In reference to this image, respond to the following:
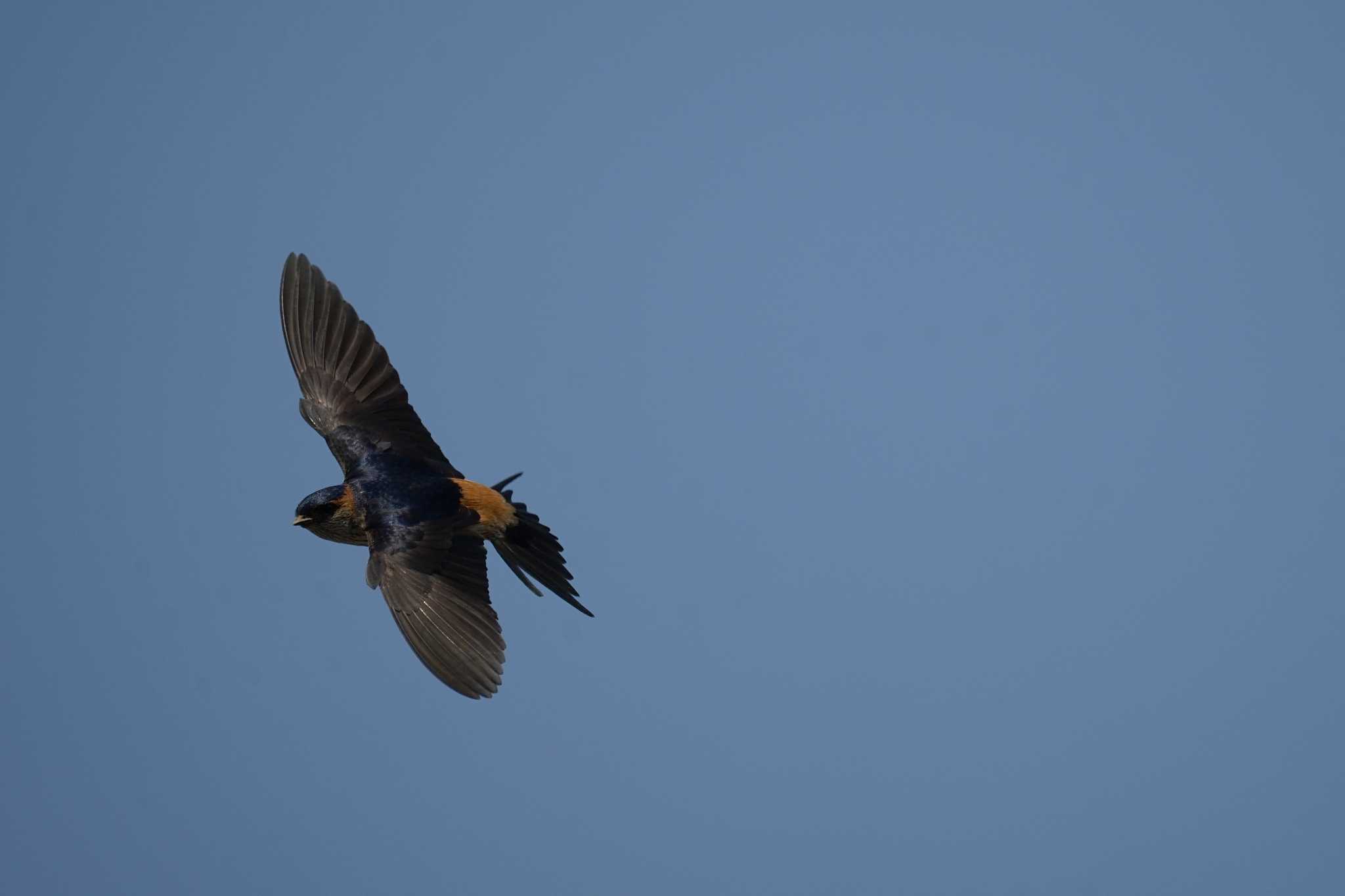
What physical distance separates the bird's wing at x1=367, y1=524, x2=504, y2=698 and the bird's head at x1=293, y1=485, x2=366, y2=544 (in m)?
0.11

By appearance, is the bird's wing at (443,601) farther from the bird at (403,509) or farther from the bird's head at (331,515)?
the bird's head at (331,515)

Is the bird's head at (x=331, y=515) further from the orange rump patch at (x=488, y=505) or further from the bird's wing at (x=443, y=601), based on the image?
the orange rump patch at (x=488, y=505)

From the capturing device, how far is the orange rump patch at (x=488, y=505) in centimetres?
585

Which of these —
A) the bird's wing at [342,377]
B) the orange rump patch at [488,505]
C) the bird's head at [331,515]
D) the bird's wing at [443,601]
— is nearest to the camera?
the bird's wing at [443,601]

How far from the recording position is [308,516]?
5.70 m

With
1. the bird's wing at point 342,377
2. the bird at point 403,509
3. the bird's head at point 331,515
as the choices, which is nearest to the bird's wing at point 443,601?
the bird at point 403,509

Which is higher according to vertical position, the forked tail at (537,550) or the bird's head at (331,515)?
the forked tail at (537,550)

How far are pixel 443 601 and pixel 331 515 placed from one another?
0.49 meters

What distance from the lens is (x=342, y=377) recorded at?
6.11 m

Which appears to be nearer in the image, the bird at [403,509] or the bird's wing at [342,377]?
the bird at [403,509]

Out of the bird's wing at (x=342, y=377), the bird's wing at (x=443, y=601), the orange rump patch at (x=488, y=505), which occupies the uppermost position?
the bird's wing at (x=342, y=377)

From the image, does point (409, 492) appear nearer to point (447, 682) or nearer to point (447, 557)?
point (447, 557)

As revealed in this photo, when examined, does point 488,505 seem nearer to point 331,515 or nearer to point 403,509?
point 403,509

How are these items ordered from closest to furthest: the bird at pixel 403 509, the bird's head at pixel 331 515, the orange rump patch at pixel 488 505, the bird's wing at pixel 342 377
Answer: the bird at pixel 403 509, the bird's head at pixel 331 515, the orange rump patch at pixel 488 505, the bird's wing at pixel 342 377
